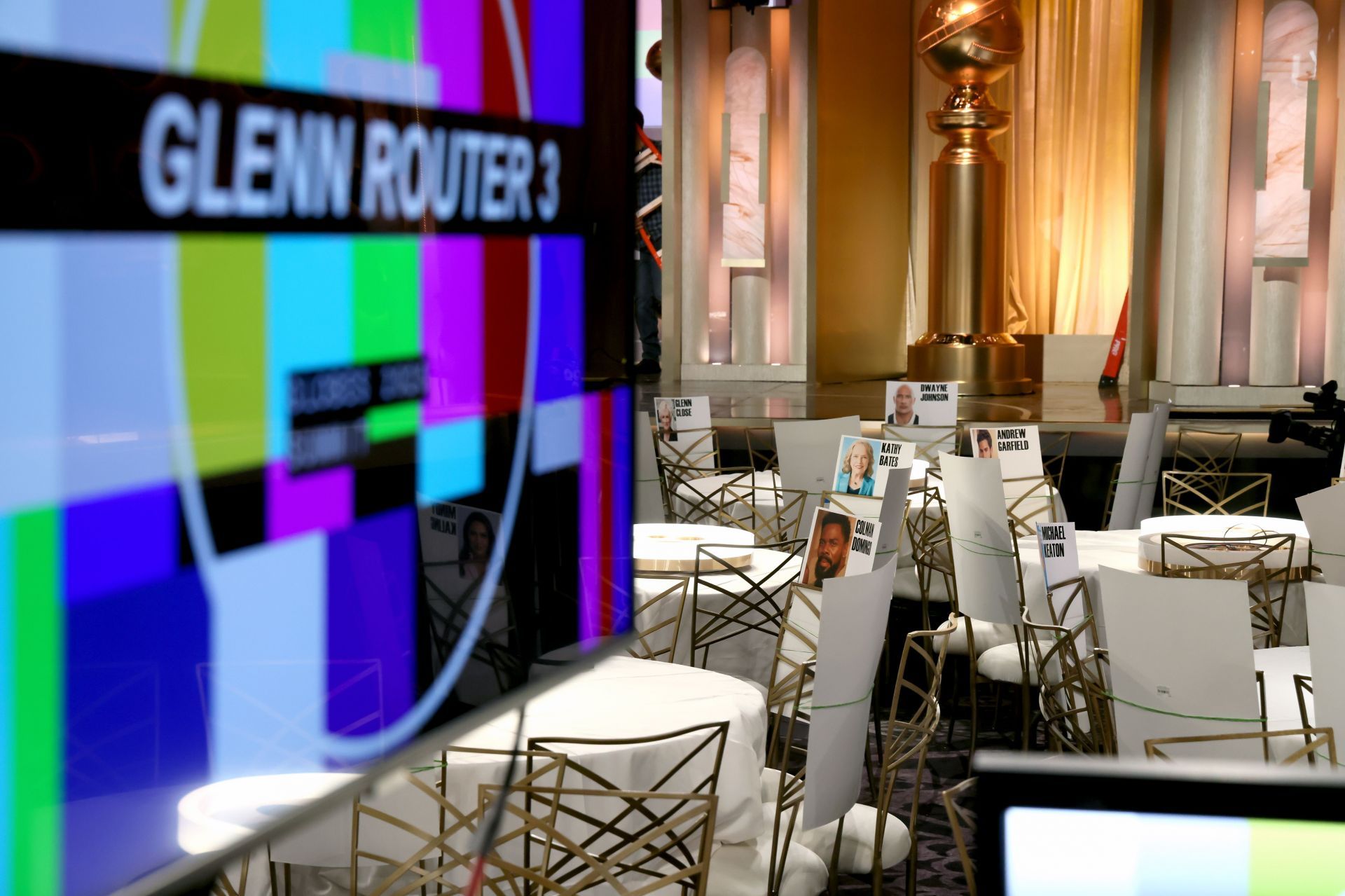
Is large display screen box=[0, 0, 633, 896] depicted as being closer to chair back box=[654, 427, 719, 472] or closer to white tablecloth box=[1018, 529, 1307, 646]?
white tablecloth box=[1018, 529, 1307, 646]

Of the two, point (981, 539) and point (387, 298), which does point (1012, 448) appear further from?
point (387, 298)

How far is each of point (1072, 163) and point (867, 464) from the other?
9229mm

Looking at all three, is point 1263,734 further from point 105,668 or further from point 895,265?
point 895,265

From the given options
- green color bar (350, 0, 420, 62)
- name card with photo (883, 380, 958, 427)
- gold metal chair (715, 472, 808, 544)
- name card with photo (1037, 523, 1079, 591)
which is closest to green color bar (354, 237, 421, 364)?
green color bar (350, 0, 420, 62)

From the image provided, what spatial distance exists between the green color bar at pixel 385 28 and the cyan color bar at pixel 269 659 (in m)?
0.28

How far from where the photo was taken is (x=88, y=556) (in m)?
0.57

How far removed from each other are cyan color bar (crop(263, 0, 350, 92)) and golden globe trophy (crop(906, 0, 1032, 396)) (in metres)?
9.13

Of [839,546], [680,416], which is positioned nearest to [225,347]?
[839,546]

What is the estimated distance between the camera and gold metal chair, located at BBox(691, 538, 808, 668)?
3.52 m

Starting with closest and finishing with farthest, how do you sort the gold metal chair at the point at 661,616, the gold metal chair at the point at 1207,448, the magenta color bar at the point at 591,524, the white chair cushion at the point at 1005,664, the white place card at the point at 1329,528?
the magenta color bar at the point at 591,524
the white place card at the point at 1329,528
the gold metal chair at the point at 661,616
the white chair cushion at the point at 1005,664
the gold metal chair at the point at 1207,448

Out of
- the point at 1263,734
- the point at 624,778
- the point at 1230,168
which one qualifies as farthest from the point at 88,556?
the point at 1230,168

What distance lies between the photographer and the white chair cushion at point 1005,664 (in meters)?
3.74

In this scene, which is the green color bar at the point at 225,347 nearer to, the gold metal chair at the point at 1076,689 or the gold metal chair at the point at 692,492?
the gold metal chair at the point at 1076,689

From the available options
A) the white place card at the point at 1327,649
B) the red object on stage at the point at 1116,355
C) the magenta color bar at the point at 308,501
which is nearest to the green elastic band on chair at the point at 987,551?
the white place card at the point at 1327,649
